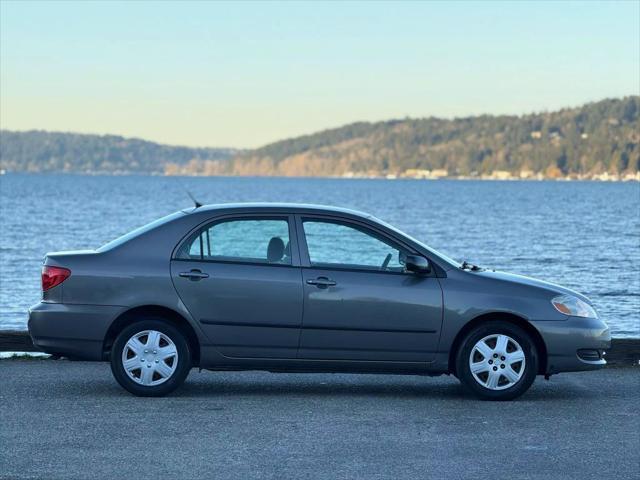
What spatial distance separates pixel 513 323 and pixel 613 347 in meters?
2.08

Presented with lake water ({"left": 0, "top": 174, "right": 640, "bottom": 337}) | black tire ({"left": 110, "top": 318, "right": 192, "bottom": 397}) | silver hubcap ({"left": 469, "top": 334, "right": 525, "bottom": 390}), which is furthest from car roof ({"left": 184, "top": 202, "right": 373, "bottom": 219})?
lake water ({"left": 0, "top": 174, "right": 640, "bottom": 337})

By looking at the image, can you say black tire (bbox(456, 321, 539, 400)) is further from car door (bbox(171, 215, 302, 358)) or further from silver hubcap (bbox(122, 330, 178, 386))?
silver hubcap (bbox(122, 330, 178, 386))

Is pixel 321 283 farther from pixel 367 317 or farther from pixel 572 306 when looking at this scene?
pixel 572 306

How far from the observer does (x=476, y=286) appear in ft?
30.5

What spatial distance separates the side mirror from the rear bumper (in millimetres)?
2293

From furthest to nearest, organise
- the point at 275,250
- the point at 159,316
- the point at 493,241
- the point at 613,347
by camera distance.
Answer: the point at 493,241 < the point at 613,347 < the point at 275,250 < the point at 159,316

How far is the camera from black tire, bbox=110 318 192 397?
9070 millimetres

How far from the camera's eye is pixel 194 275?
9.14 meters

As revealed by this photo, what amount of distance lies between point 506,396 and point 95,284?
3382mm

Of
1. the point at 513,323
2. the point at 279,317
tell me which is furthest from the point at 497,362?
the point at 279,317

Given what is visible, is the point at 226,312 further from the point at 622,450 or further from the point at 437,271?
the point at 622,450

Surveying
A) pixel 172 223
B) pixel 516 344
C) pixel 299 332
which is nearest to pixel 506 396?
Answer: pixel 516 344

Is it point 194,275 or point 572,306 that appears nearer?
point 194,275

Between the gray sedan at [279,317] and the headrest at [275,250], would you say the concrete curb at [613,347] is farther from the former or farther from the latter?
the headrest at [275,250]
